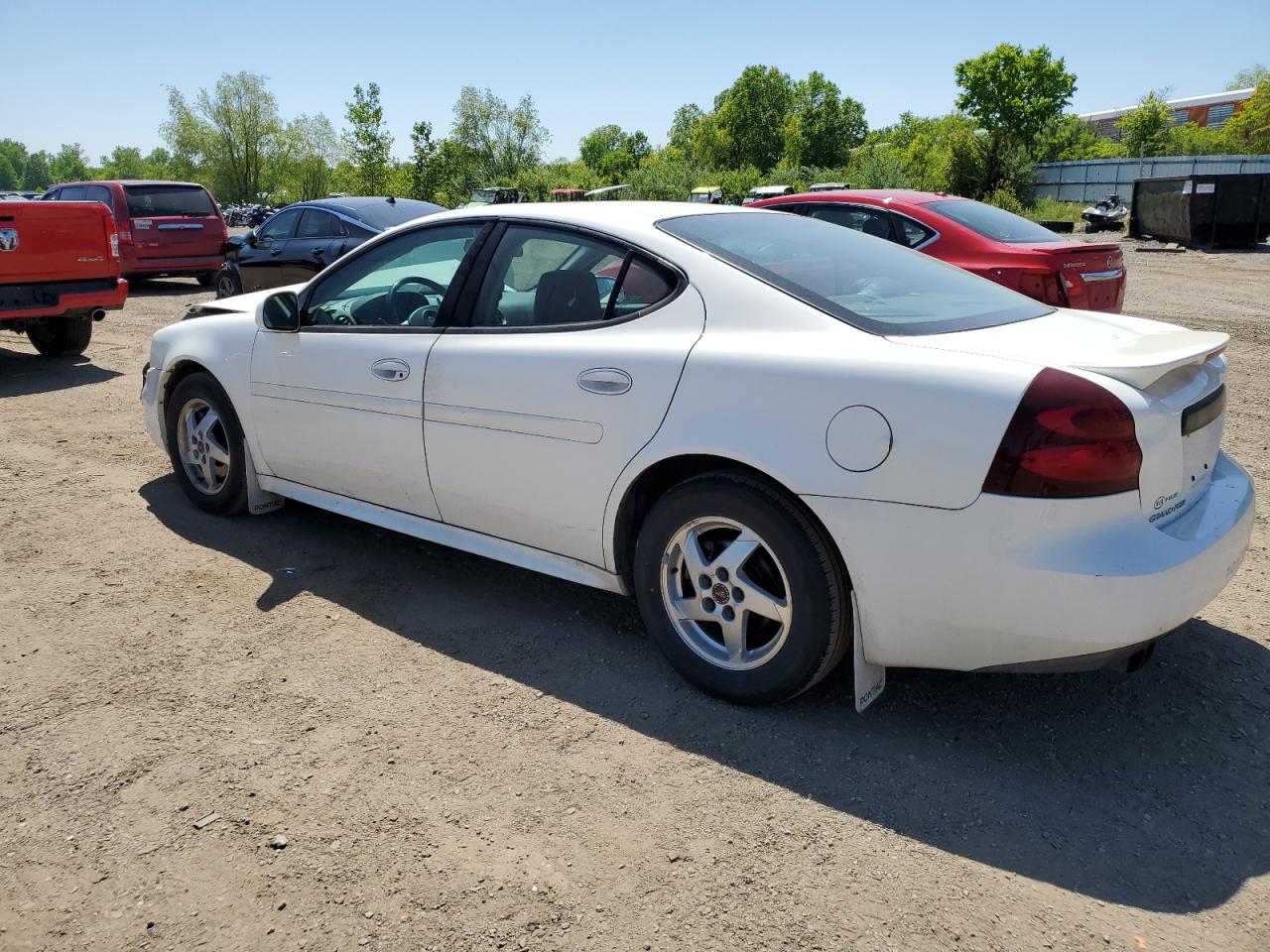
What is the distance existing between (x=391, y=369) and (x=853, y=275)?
5.90ft

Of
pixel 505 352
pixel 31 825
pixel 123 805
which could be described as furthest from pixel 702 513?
pixel 31 825

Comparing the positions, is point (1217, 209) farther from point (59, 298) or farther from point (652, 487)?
point (652, 487)

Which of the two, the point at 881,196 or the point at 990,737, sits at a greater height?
the point at 881,196

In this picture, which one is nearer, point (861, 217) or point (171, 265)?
point (861, 217)

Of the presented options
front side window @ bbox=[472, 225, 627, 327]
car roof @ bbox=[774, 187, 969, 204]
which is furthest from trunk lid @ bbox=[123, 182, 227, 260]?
front side window @ bbox=[472, 225, 627, 327]

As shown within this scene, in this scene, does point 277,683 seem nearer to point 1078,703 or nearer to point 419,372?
point 419,372

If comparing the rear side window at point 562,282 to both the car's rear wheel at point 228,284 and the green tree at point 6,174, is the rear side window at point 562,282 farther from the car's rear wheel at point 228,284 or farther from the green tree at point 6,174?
the green tree at point 6,174

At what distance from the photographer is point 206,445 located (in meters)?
4.99

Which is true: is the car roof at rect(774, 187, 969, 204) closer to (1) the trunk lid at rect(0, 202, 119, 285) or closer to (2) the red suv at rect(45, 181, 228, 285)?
(1) the trunk lid at rect(0, 202, 119, 285)

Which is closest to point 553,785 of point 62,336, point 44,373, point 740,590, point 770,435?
point 740,590

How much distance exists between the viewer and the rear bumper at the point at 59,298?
337 inches

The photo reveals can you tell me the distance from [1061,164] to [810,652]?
47.6 m

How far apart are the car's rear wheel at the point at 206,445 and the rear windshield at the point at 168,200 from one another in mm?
12331

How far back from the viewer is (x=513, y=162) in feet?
284
